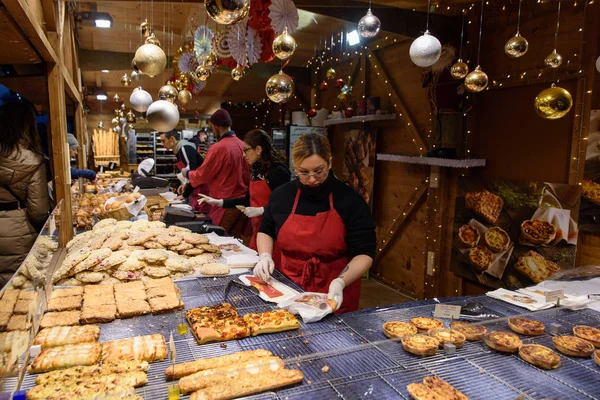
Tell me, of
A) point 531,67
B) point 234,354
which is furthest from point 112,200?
point 531,67

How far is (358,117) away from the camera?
689 centimetres

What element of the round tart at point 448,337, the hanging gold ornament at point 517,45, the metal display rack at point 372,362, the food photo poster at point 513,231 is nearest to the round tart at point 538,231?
the food photo poster at point 513,231

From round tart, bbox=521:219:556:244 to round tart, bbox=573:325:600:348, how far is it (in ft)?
8.69

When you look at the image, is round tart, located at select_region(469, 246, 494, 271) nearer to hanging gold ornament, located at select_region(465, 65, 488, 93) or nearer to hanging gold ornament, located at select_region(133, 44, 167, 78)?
hanging gold ornament, located at select_region(465, 65, 488, 93)

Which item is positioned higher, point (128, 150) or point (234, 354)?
point (128, 150)

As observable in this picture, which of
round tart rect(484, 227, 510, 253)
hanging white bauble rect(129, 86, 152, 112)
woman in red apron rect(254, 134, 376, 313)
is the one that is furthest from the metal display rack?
round tart rect(484, 227, 510, 253)

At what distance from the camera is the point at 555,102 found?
10.8ft

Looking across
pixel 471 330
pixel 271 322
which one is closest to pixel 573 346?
pixel 471 330

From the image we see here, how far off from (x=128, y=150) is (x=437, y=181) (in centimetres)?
1298

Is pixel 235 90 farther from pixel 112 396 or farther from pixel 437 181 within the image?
pixel 112 396

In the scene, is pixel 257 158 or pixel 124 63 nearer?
pixel 257 158

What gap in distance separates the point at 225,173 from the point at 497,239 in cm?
352

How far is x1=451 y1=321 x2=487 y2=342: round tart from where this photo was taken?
1.86 metres

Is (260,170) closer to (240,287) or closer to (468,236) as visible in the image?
(240,287)
